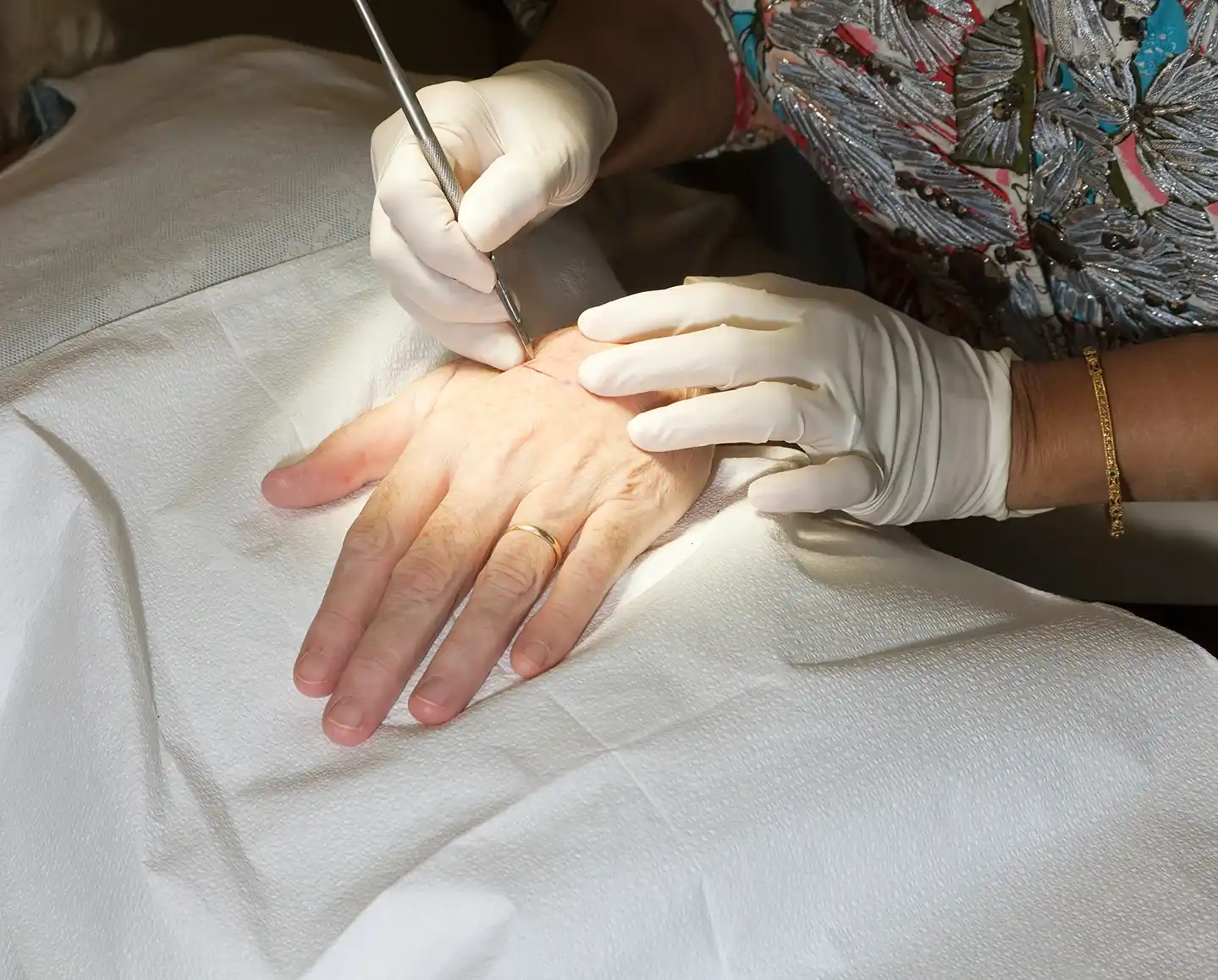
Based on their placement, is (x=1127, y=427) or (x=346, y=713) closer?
(x=346, y=713)

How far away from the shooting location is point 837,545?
933 millimetres

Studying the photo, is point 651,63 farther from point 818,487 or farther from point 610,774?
point 610,774

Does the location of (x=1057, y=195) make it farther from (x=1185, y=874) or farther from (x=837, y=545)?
(x=1185, y=874)

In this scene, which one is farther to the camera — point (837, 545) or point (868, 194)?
point (868, 194)

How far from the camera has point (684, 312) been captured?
938 mm

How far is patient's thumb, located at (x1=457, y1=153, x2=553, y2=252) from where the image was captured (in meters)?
0.90

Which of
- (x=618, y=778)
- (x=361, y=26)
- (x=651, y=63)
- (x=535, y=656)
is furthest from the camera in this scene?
(x=361, y=26)

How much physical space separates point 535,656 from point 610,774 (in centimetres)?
13

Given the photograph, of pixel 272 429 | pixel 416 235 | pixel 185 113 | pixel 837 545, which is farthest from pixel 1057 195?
pixel 185 113

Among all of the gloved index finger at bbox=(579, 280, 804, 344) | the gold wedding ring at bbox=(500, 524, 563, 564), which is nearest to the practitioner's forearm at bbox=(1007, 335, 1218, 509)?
the gloved index finger at bbox=(579, 280, 804, 344)

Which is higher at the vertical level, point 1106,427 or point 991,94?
point 991,94

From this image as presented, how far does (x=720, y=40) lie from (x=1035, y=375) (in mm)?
567

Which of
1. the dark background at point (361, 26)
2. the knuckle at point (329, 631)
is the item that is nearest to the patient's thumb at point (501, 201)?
the knuckle at point (329, 631)

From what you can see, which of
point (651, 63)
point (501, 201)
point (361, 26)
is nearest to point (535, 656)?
point (501, 201)
